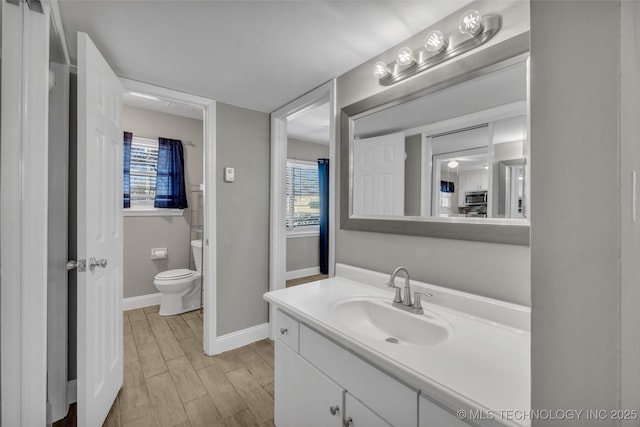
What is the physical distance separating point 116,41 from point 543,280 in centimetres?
209

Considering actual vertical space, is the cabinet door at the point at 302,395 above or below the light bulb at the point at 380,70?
below

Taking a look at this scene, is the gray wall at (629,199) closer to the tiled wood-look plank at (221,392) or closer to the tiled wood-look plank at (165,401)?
the tiled wood-look plank at (221,392)

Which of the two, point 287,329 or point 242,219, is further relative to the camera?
point 242,219

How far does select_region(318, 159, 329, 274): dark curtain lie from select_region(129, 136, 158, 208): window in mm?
2356

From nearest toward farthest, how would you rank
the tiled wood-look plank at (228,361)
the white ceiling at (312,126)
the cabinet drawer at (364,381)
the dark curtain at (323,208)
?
the cabinet drawer at (364,381)
the tiled wood-look plank at (228,361)
the white ceiling at (312,126)
the dark curtain at (323,208)

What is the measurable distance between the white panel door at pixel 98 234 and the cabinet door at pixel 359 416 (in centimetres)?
129

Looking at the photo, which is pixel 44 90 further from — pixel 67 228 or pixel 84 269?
pixel 67 228

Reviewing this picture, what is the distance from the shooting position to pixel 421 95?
1380mm

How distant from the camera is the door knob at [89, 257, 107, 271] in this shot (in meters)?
1.36

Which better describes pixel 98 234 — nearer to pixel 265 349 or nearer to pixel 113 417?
pixel 113 417

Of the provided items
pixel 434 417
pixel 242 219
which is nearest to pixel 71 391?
pixel 242 219

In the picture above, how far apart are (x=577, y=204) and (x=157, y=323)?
3397mm

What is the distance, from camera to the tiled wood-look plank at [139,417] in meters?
1.56

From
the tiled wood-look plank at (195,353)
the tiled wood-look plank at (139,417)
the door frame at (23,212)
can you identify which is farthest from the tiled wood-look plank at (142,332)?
the door frame at (23,212)
